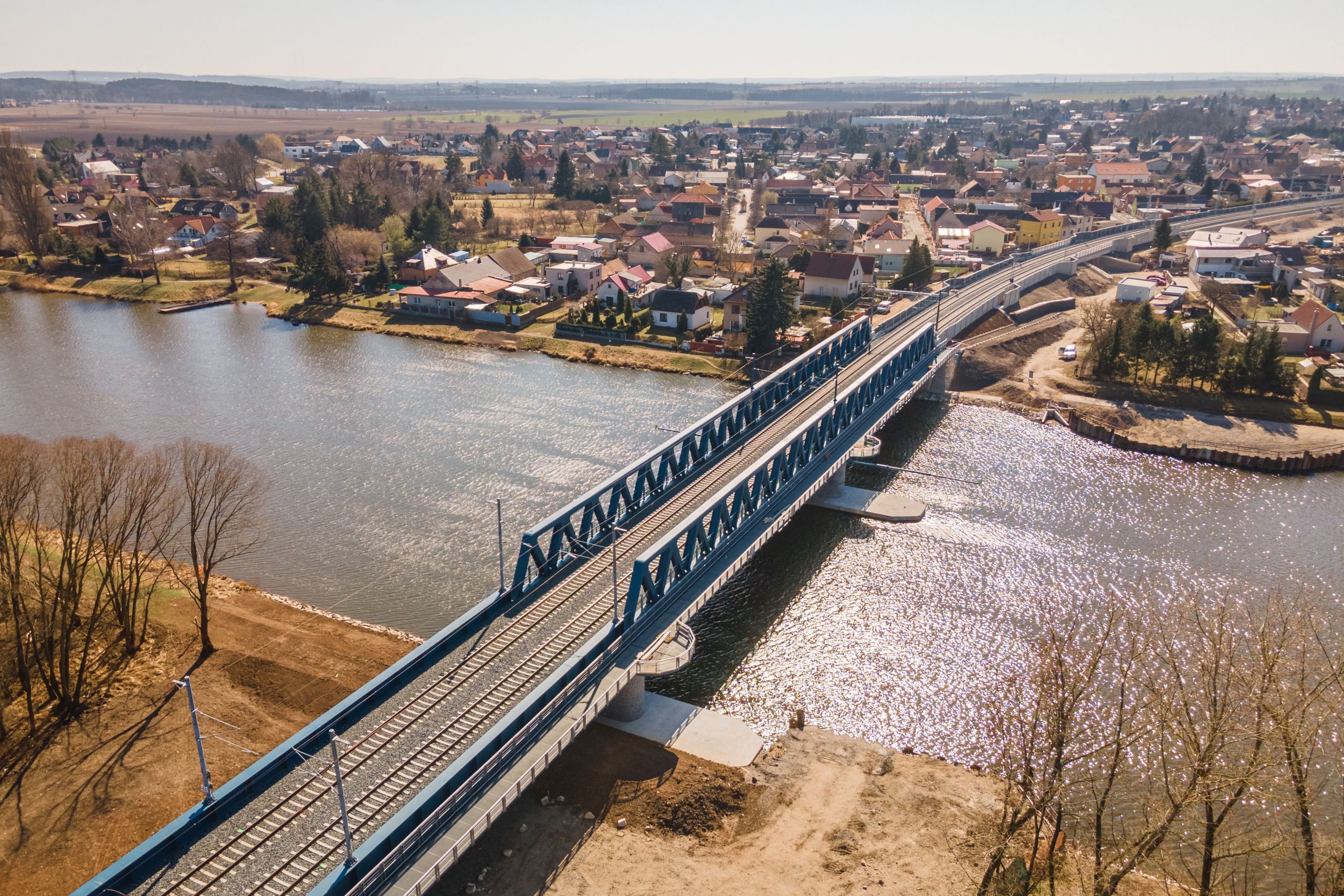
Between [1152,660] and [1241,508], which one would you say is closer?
[1152,660]

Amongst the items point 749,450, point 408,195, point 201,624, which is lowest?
point 201,624

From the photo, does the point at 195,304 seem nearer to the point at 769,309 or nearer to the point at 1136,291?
the point at 769,309

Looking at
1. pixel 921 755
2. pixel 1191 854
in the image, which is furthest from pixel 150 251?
pixel 1191 854

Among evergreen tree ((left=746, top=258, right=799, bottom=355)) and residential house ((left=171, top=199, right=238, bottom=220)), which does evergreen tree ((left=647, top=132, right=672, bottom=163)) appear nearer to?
residential house ((left=171, top=199, right=238, bottom=220))

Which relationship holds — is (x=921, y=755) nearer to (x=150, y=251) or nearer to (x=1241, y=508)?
(x=1241, y=508)

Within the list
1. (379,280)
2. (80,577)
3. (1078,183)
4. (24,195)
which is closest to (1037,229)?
(1078,183)

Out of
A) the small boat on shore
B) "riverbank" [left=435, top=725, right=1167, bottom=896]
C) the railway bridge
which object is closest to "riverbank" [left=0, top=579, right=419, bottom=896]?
the railway bridge

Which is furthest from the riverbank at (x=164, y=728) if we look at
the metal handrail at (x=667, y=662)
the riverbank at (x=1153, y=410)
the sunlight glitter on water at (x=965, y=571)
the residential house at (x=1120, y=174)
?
the residential house at (x=1120, y=174)

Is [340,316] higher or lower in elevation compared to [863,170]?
lower
